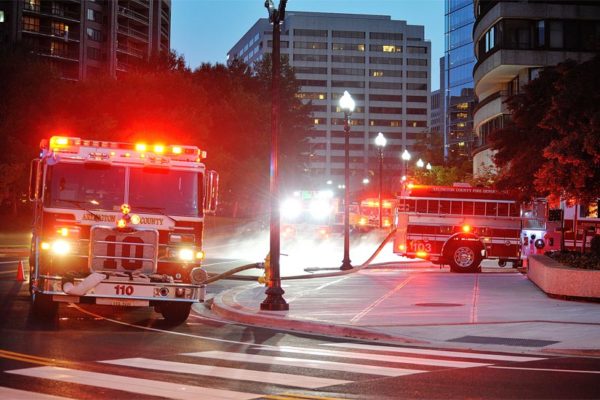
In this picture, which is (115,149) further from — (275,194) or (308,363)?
(308,363)

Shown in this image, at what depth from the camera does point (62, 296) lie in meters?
15.0

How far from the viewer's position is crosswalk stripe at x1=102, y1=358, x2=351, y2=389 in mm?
10094

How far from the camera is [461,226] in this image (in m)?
29.0

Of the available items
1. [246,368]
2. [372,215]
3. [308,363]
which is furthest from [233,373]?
[372,215]

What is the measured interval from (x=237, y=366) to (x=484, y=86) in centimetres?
5882

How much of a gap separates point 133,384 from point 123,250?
Result: 5.88 m

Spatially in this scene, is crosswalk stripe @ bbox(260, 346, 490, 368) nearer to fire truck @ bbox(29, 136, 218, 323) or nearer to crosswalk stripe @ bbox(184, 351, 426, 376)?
crosswalk stripe @ bbox(184, 351, 426, 376)

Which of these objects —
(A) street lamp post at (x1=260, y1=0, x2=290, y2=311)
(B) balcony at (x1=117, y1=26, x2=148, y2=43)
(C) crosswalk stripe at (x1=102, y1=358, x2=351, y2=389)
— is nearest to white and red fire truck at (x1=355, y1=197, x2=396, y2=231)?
(A) street lamp post at (x1=260, y1=0, x2=290, y2=311)

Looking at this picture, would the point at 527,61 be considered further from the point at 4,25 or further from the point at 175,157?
the point at 4,25

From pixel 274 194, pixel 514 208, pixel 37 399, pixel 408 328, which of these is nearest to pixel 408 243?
pixel 514 208

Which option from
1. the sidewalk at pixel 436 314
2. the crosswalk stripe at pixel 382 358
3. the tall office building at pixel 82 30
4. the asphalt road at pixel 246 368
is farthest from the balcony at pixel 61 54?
the crosswalk stripe at pixel 382 358

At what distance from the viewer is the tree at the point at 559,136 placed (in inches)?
863

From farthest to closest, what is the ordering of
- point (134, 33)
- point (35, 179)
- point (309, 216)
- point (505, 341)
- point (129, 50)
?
point (134, 33)
point (129, 50)
point (309, 216)
point (35, 179)
point (505, 341)

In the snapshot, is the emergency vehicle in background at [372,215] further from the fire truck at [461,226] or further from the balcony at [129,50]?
the balcony at [129,50]
